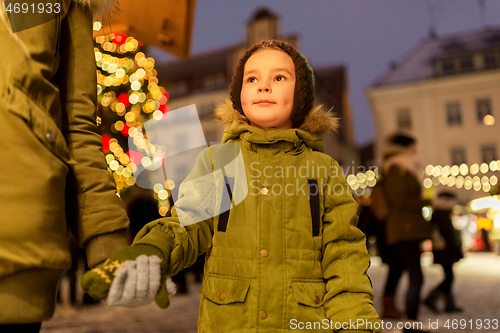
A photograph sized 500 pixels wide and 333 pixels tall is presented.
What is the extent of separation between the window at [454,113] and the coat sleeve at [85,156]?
15.5 meters

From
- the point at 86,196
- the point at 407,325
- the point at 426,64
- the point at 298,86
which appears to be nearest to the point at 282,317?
the point at 86,196

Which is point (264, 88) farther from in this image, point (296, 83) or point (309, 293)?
point (309, 293)

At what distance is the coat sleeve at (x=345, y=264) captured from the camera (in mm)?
1273

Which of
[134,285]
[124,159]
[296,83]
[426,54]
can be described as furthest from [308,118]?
[426,54]

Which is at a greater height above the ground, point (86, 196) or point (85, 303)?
point (86, 196)

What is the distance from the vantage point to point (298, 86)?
160 centimetres

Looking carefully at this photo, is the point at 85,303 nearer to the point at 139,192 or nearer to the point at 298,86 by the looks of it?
the point at 139,192

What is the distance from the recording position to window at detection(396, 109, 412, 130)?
55.6 ft

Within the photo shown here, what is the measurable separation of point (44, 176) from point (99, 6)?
0.60 meters

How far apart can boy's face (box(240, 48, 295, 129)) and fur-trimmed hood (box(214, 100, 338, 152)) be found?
0.05 metres

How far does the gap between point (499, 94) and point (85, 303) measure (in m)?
7.17

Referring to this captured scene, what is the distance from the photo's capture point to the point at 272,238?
4.45 ft

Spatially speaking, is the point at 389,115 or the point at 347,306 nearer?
the point at 347,306

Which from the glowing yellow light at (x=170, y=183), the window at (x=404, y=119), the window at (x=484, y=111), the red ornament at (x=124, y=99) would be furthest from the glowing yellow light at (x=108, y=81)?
the window at (x=404, y=119)
